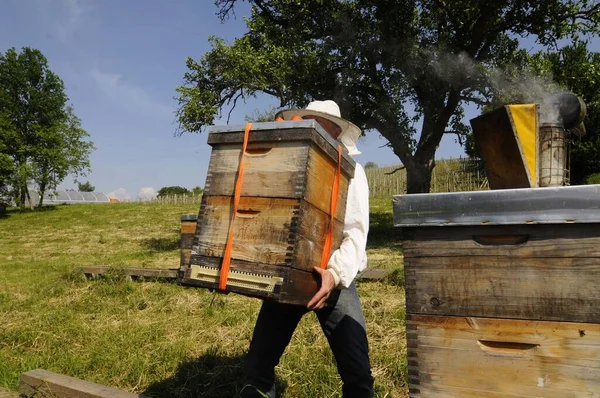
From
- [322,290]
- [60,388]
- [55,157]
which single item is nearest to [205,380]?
[60,388]

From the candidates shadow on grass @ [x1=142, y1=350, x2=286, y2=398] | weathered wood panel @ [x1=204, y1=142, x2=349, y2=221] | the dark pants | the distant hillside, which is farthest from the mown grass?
the distant hillside

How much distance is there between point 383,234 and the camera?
497 inches

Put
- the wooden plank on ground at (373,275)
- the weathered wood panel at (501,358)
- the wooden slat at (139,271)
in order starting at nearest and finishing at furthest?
1. the weathered wood panel at (501,358)
2. the wooden plank on ground at (373,275)
3. the wooden slat at (139,271)

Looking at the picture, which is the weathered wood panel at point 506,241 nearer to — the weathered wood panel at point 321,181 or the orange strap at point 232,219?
the weathered wood panel at point 321,181

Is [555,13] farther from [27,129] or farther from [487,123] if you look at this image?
[27,129]

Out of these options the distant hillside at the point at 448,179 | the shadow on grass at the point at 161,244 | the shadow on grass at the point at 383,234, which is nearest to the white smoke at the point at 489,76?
the shadow on grass at the point at 383,234

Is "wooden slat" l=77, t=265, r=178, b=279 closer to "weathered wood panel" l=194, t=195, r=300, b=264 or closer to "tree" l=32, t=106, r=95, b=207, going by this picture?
"weathered wood panel" l=194, t=195, r=300, b=264

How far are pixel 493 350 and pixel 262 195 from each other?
1101 mm

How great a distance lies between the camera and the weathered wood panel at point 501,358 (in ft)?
4.98

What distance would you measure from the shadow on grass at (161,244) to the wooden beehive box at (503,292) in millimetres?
10635

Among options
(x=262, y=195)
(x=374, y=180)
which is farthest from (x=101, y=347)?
(x=374, y=180)

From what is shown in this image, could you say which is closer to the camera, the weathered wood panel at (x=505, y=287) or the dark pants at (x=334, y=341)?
the weathered wood panel at (x=505, y=287)

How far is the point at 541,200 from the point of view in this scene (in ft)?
Answer: 5.17

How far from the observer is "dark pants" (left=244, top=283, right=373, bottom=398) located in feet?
7.41
